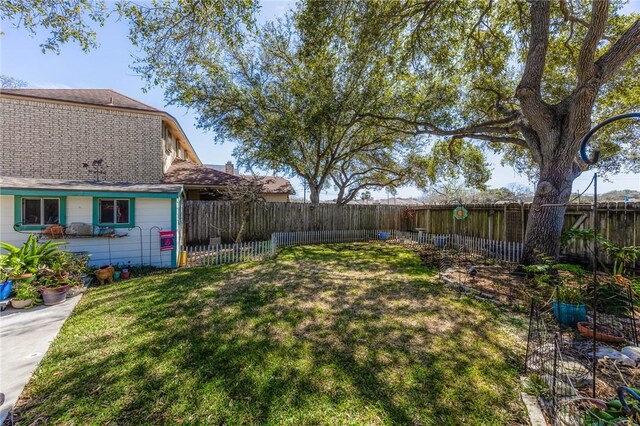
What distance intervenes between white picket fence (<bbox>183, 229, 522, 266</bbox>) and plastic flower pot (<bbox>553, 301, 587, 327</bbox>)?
4843 mm

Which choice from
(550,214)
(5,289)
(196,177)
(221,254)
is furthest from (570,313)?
(196,177)

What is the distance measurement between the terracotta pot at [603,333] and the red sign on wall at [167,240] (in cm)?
912

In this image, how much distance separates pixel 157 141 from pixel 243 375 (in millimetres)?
12220

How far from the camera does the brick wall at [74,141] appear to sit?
9.95 metres

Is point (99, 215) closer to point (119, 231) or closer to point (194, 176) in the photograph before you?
point (119, 231)

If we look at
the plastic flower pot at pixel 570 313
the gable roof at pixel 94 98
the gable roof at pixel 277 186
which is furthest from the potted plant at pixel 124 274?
the gable roof at pixel 277 186

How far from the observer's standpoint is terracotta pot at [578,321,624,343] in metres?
3.66

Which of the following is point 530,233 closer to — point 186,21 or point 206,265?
point 206,265

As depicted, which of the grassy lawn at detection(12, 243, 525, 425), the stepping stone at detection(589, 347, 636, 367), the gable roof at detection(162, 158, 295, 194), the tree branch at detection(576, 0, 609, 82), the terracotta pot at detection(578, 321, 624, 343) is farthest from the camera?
the gable roof at detection(162, 158, 295, 194)

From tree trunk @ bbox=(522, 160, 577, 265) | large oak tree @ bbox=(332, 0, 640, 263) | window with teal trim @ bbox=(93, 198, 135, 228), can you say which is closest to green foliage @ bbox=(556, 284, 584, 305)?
large oak tree @ bbox=(332, 0, 640, 263)

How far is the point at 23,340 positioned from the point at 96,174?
31.3 ft

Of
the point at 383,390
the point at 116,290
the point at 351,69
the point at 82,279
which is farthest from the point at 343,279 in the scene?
the point at 351,69

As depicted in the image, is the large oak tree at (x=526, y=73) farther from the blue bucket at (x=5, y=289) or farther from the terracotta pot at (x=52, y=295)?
the blue bucket at (x=5, y=289)

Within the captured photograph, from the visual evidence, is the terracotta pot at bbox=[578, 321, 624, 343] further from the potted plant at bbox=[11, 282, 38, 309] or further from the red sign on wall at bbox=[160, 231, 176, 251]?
the potted plant at bbox=[11, 282, 38, 309]
